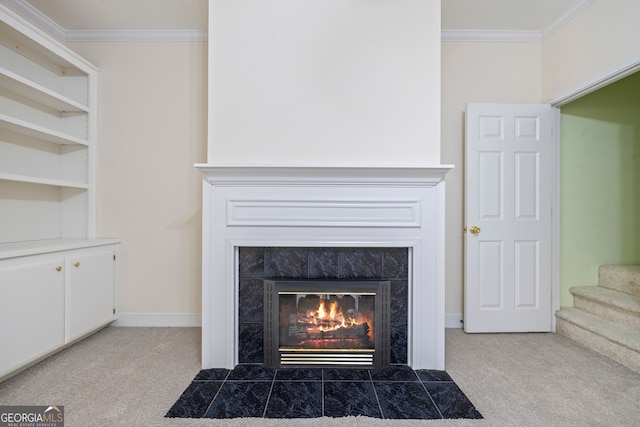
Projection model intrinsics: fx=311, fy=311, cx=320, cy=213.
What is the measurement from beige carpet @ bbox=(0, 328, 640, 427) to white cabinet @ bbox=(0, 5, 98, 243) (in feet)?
3.54

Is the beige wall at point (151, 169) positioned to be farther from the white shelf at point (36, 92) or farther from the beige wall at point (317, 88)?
the beige wall at point (317, 88)

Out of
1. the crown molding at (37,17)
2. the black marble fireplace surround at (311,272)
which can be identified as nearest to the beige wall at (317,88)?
the black marble fireplace surround at (311,272)

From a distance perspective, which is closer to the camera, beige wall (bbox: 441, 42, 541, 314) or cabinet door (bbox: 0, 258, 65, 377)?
cabinet door (bbox: 0, 258, 65, 377)

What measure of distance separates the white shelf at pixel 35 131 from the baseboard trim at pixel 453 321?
142 inches

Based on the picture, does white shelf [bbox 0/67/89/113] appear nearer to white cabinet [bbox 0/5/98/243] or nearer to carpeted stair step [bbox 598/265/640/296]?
white cabinet [bbox 0/5/98/243]

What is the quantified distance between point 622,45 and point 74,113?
4.35 m

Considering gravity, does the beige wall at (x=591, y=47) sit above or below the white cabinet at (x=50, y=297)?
above

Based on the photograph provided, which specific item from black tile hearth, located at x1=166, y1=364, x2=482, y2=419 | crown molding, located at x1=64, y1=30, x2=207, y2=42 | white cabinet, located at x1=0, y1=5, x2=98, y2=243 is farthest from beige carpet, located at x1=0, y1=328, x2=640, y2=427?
crown molding, located at x1=64, y1=30, x2=207, y2=42

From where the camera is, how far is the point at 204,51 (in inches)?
114

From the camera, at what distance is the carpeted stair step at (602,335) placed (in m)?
2.17

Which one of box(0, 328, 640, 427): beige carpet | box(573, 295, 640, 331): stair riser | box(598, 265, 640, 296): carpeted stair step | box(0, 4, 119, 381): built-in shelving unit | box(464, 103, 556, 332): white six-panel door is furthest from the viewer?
box(464, 103, 556, 332): white six-panel door

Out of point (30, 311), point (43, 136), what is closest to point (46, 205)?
point (43, 136)

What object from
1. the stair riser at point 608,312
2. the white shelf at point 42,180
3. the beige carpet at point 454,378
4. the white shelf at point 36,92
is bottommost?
the beige carpet at point 454,378

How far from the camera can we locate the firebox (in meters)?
2.10
